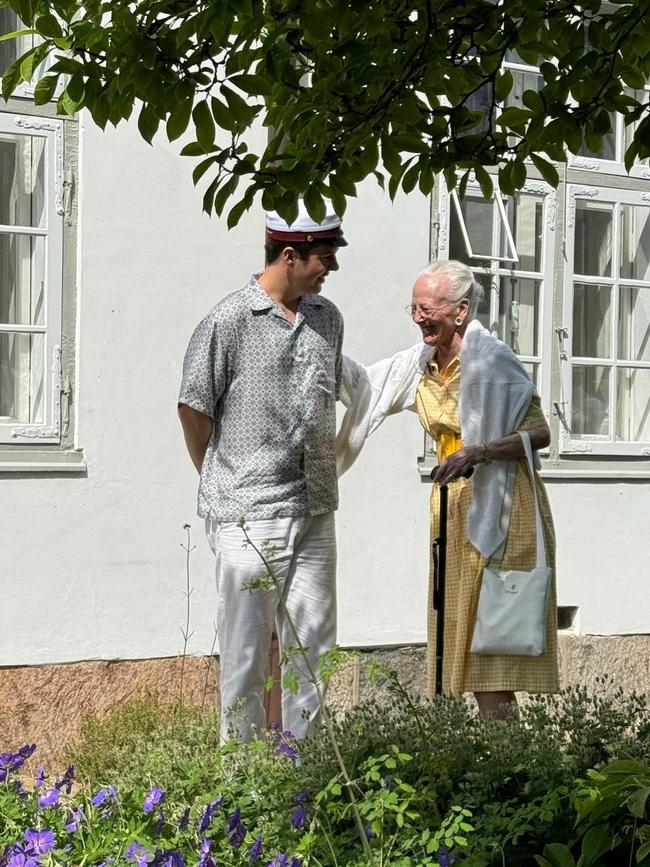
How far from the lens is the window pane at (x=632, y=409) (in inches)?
331

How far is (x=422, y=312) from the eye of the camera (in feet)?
17.6

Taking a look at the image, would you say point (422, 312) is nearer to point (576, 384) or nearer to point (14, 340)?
point (14, 340)

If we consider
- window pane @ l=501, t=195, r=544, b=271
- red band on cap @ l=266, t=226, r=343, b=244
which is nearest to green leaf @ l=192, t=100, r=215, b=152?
red band on cap @ l=266, t=226, r=343, b=244

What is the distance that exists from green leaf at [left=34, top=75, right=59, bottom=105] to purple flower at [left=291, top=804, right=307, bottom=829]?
182cm

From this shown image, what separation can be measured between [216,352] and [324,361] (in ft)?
1.22

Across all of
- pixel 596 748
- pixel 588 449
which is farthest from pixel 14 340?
pixel 596 748

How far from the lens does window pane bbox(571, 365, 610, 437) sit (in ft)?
27.0

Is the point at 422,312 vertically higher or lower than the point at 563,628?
higher

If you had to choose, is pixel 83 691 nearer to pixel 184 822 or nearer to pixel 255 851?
pixel 184 822

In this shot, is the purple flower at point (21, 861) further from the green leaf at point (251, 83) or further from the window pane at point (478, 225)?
the window pane at point (478, 225)

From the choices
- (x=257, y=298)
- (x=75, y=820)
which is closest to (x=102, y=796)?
(x=75, y=820)

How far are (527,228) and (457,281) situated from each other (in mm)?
2812

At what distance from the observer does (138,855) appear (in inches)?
118

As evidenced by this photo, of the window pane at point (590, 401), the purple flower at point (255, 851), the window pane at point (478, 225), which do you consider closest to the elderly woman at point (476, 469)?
the purple flower at point (255, 851)
